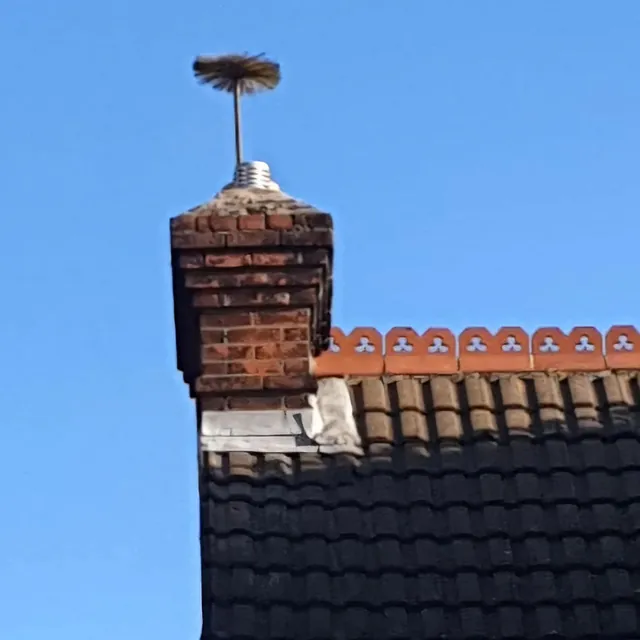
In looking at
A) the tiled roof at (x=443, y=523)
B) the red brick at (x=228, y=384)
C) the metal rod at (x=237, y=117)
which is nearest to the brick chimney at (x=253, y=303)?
the red brick at (x=228, y=384)

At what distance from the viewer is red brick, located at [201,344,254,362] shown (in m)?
8.09

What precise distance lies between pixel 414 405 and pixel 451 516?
78cm

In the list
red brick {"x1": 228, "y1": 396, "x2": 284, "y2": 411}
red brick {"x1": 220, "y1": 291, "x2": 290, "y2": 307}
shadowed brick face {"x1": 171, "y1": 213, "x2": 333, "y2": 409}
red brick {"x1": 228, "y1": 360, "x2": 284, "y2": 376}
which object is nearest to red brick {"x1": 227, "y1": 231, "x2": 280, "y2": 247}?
shadowed brick face {"x1": 171, "y1": 213, "x2": 333, "y2": 409}

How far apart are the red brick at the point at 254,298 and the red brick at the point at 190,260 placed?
13 centimetres

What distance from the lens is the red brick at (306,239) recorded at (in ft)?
26.8

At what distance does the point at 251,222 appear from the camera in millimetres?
8234

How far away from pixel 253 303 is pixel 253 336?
15 centimetres

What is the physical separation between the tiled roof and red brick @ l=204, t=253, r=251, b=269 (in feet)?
2.61

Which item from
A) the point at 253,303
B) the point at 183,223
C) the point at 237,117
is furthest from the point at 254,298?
the point at 237,117

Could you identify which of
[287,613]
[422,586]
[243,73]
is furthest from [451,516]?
[243,73]

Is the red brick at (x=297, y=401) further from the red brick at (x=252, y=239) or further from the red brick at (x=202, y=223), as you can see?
the red brick at (x=202, y=223)

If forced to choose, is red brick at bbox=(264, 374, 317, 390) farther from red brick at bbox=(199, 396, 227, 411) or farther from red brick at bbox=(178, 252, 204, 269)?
red brick at bbox=(178, 252, 204, 269)

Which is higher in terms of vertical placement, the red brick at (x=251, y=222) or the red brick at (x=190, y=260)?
the red brick at (x=251, y=222)

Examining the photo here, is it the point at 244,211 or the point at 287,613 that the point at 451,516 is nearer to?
the point at 287,613
